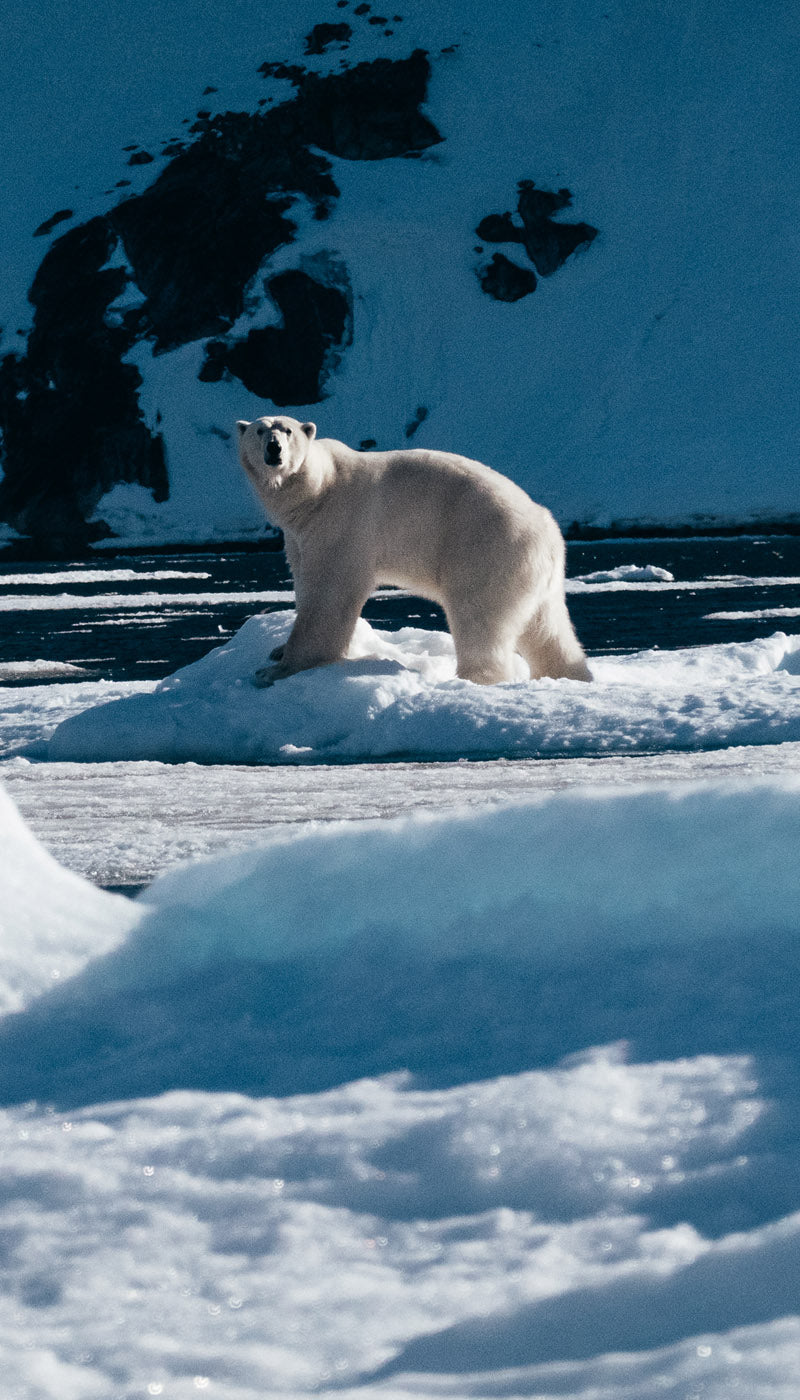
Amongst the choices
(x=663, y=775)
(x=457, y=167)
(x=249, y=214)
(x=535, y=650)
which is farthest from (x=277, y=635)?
(x=457, y=167)

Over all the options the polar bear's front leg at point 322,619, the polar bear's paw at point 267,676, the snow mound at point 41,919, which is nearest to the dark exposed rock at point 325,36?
the polar bear's front leg at point 322,619

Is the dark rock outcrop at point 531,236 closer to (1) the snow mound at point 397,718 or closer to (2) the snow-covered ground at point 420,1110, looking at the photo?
(1) the snow mound at point 397,718

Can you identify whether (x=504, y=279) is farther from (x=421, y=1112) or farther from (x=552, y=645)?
(x=421, y=1112)

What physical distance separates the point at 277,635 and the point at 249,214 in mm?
66875

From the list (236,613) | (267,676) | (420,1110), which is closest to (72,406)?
(236,613)

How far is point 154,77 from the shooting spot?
274ft

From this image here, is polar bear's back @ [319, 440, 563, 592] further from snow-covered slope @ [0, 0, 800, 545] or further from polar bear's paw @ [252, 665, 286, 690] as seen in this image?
snow-covered slope @ [0, 0, 800, 545]

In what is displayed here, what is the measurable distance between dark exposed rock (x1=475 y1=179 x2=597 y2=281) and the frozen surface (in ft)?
243

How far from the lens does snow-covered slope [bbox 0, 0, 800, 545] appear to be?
64.1 metres

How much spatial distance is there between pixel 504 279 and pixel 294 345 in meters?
11.6

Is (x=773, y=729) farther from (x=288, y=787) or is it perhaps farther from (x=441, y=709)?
(x=288, y=787)

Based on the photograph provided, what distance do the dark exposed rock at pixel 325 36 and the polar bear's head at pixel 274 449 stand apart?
79840mm

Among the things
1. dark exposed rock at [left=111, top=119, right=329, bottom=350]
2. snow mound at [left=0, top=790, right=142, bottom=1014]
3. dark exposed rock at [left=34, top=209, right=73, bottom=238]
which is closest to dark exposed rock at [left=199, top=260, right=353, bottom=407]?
dark exposed rock at [left=111, top=119, right=329, bottom=350]

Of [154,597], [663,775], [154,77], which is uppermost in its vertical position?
[154,77]
